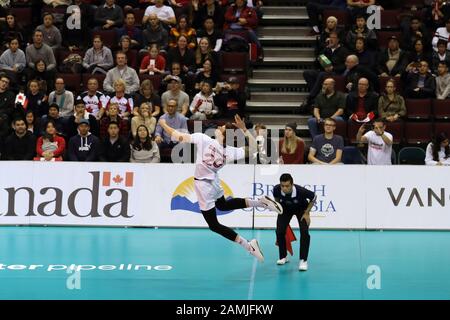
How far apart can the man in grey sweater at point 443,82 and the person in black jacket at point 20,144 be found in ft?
31.8

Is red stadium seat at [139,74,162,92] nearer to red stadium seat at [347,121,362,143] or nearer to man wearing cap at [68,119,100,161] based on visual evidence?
man wearing cap at [68,119,100,161]

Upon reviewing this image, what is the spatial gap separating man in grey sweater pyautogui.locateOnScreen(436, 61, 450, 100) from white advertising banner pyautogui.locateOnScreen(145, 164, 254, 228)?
5.78m

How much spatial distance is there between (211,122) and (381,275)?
26.7 ft

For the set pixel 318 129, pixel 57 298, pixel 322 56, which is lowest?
pixel 57 298

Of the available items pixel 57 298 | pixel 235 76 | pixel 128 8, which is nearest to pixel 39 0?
pixel 128 8

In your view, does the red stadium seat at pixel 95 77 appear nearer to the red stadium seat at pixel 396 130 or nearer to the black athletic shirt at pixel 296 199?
the red stadium seat at pixel 396 130

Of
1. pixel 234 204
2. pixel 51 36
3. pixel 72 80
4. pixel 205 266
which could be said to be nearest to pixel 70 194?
pixel 72 80

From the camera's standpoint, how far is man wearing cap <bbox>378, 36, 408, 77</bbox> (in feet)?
81.0

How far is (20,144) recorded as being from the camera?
22297mm

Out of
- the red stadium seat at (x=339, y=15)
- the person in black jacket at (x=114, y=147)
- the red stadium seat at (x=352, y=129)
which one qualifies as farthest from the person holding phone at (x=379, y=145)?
the person in black jacket at (x=114, y=147)

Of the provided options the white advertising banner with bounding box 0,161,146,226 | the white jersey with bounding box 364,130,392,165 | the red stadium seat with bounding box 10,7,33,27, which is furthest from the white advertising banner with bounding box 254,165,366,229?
the red stadium seat with bounding box 10,7,33,27

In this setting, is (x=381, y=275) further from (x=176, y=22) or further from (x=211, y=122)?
(x=176, y=22)

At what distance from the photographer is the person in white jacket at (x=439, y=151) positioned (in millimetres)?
22091

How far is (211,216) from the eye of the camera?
54.7 feet
